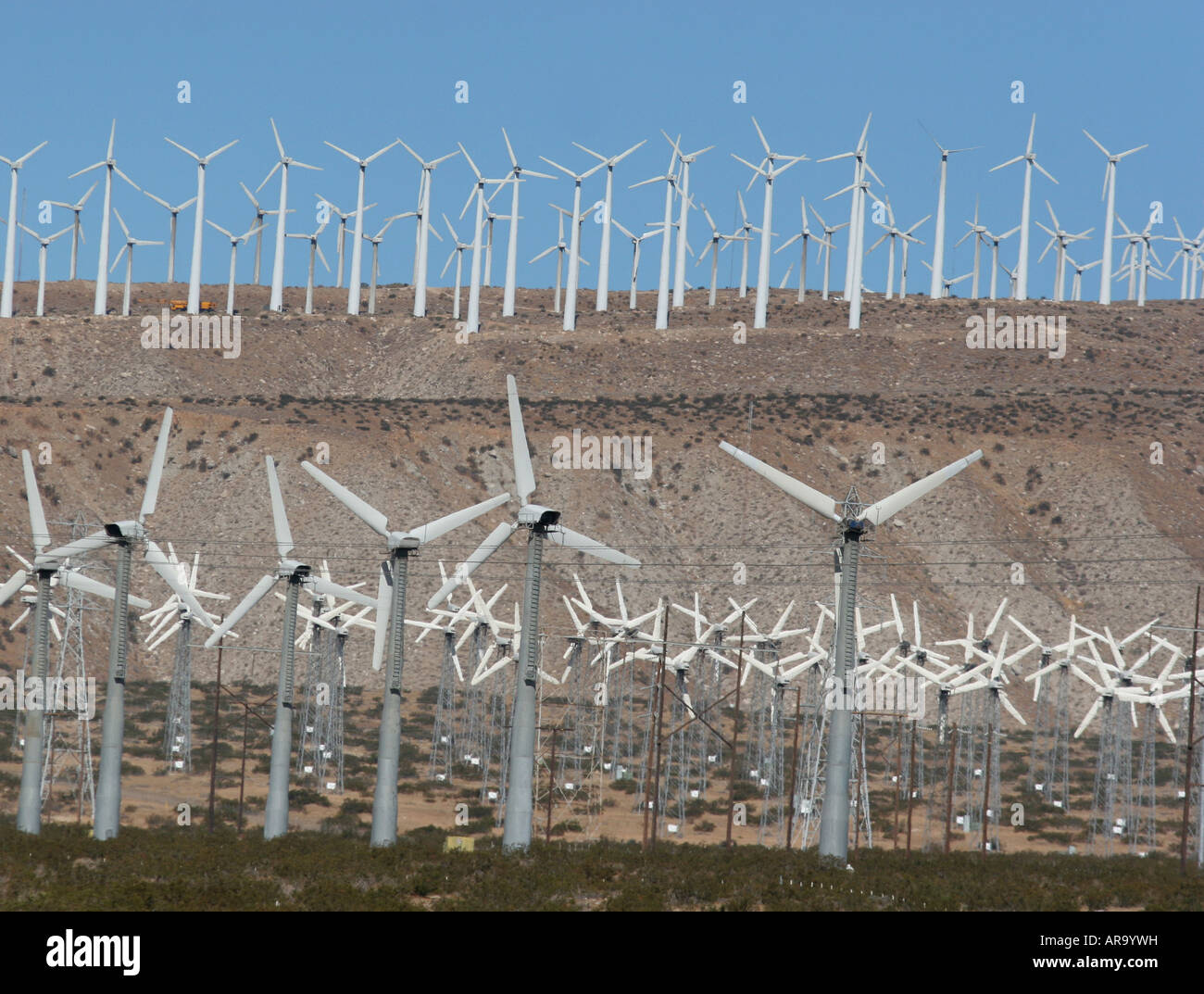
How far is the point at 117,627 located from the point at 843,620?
922 inches

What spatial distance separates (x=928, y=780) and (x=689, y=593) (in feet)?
88.7

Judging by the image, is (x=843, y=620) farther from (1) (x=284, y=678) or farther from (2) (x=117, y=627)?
(2) (x=117, y=627)

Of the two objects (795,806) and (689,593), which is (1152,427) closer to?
(689,593)

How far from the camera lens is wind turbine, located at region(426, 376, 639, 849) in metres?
46.0

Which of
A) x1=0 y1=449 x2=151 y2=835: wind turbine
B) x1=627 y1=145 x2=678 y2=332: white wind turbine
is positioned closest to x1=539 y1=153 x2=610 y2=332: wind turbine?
x1=627 y1=145 x2=678 y2=332: white wind turbine

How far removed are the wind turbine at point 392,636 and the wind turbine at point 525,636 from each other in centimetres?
114

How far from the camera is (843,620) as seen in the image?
45969 millimetres

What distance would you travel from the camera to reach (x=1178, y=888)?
41.6m

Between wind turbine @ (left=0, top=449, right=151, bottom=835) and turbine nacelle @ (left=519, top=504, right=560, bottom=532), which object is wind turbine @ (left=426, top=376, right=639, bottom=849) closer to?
turbine nacelle @ (left=519, top=504, right=560, bottom=532)

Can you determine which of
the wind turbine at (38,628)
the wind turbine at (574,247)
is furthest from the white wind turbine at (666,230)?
the wind turbine at (38,628)

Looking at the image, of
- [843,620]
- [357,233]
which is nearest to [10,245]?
[357,233]

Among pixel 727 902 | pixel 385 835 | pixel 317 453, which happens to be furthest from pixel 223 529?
pixel 727 902

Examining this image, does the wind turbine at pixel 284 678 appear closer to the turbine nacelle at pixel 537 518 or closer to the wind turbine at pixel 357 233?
the turbine nacelle at pixel 537 518

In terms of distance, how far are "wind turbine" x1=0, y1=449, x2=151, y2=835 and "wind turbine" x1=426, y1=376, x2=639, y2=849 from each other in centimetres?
1340
